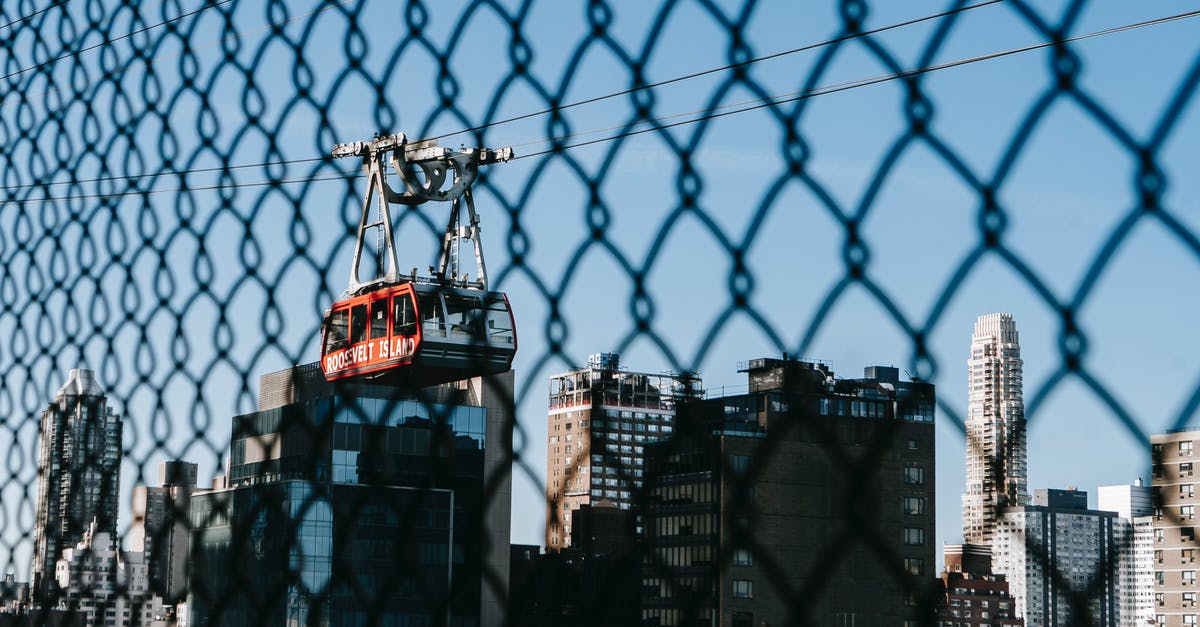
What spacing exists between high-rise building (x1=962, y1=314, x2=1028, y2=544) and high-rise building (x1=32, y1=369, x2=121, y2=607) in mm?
2375

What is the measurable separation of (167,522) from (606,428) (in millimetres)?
1618

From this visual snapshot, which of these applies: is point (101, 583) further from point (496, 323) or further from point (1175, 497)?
point (1175, 497)

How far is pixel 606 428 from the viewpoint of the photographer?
2084mm

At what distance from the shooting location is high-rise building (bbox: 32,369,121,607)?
145 inches

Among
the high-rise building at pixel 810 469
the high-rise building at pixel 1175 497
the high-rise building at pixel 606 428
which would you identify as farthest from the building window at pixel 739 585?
the high-rise building at pixel 1175 497

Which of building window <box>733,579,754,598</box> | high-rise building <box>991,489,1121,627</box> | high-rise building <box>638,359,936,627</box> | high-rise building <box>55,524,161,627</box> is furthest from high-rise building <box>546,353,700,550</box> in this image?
high-rise building <box>55,524,161,627</box>

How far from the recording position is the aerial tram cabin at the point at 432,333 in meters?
2.85

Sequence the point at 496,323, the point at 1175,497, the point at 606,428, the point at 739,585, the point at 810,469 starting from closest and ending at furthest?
the point at 1175,497 → the point at 606,428 → the point at 810,469 → the point at 496,323 → the point at 739,585

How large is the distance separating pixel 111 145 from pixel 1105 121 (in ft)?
9.50

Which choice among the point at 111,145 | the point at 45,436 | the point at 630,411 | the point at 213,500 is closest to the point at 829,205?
the point at 630,411

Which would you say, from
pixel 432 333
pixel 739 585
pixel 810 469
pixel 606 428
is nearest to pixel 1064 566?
pixel 606 428

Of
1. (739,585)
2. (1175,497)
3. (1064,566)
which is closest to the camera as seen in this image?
(1175,497)

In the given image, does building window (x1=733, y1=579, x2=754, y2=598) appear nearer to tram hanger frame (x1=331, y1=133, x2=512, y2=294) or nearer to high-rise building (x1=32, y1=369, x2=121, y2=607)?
tram hanger frame (x1=331, y1=133, x2=512, y2=294)

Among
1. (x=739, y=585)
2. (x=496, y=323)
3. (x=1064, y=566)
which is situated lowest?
(x=739, y=585)
